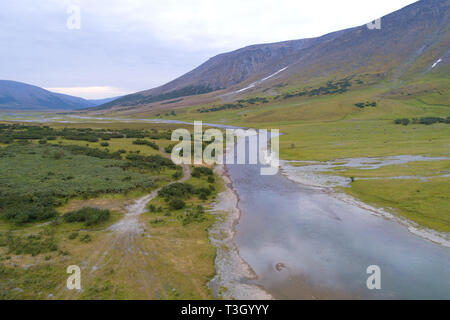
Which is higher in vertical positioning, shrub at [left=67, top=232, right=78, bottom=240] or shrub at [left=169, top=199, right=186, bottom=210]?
shrub at [left=169, top=199, right=186, bottom=210]

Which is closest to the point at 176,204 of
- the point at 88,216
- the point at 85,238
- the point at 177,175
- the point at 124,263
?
the point at 88,216

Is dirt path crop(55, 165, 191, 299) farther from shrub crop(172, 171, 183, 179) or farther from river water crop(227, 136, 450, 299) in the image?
shrub crop(172, 171, 183, 179)

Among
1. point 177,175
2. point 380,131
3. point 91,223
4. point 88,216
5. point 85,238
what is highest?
point 380,131

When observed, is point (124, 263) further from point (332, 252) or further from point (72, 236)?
point (332, 252)

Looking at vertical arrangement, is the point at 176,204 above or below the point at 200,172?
below

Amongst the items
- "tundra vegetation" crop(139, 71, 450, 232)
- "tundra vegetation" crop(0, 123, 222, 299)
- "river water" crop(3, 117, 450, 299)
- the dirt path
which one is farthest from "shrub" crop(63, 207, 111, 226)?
"tundra vegetation" crop(139, 71, 450, 232)

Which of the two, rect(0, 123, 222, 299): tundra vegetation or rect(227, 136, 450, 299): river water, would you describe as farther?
rect(227, 136, 450, 299): river water

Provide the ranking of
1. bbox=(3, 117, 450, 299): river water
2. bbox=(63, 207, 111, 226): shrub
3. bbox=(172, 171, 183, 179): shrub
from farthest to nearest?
1. bbox=(172, 171, 183, 179): shrub
2. bbox=(63, 207, 111, 226): shrub
3. bbox=(3, 117, 450, 299): river water

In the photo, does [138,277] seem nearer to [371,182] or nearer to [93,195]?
[93,195]
